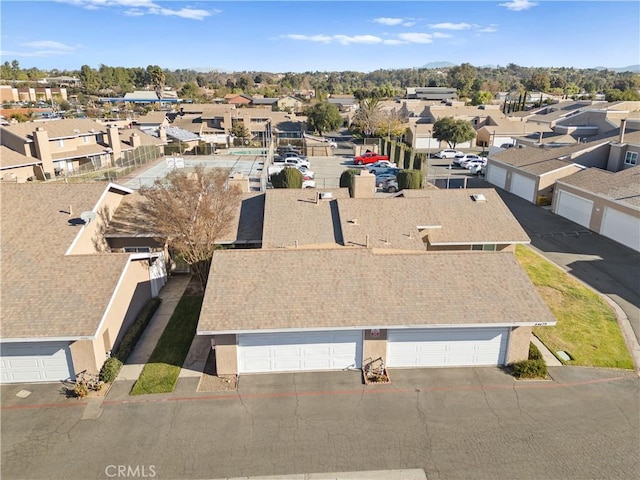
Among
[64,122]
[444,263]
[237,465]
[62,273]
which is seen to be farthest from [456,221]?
[64,122]

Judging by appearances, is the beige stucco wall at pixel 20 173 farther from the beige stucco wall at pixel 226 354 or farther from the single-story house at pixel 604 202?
the single-story house at pixel 604 202

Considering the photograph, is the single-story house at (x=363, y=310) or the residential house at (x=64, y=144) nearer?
the single-story house at (x=363, y=310)

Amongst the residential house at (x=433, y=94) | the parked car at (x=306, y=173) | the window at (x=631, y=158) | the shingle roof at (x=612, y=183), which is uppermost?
the residential house at (x=433, y=94)

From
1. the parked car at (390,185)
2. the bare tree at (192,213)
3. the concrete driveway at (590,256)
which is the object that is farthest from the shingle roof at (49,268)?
the parked car at (390,185)

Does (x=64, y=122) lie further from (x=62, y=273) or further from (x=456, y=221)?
(x=456, y=221)

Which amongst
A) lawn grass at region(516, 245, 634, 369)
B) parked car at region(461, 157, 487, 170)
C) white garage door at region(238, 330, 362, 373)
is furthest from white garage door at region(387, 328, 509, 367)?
parked car at region(461, 157, 487, 170)

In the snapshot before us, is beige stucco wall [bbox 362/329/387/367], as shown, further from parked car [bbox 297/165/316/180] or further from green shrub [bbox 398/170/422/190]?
parked car [bbox 297/165/316/180]
